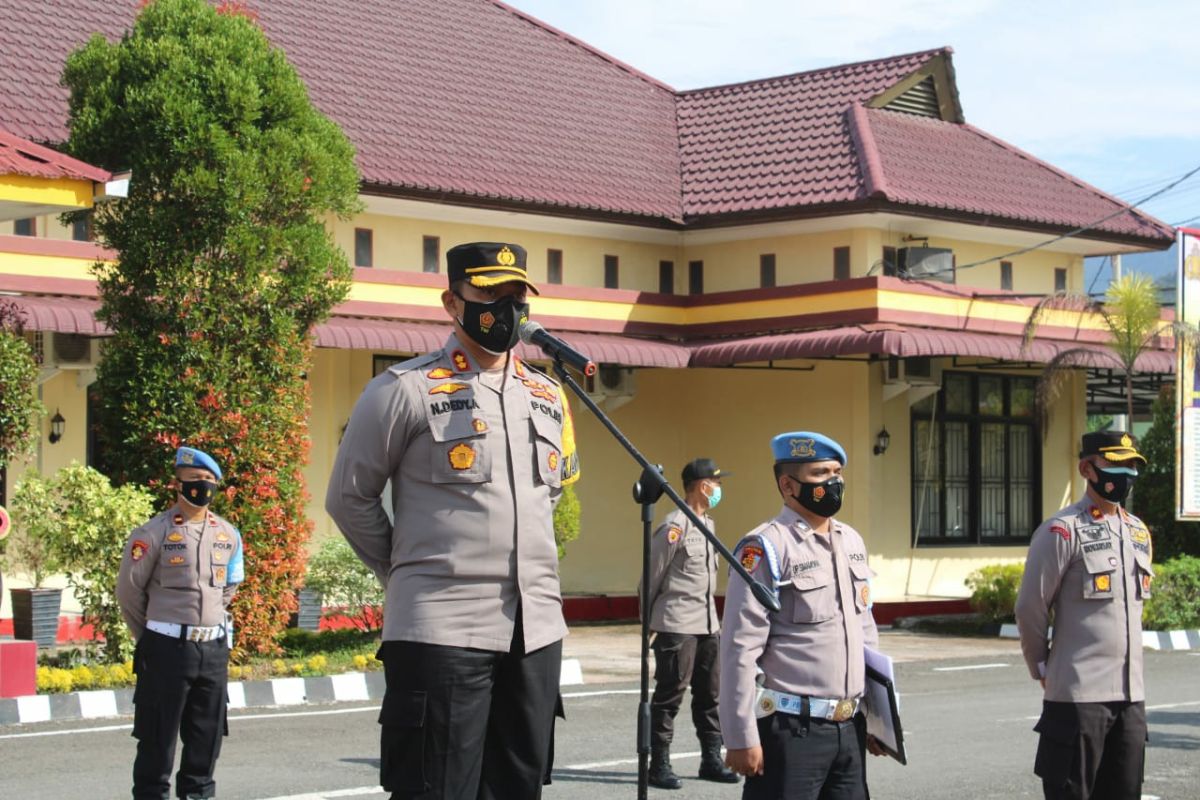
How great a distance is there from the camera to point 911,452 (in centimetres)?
2486

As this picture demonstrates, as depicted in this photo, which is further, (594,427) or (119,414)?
(594,427)

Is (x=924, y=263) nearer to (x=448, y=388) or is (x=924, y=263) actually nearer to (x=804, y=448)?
(x=804, y=448)

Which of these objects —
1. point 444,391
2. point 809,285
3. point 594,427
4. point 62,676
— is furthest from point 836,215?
point 444,391

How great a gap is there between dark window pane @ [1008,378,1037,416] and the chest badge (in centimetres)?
2216

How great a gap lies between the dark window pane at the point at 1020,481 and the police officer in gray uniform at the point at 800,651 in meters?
20.8

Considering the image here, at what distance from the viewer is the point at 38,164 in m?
14.5

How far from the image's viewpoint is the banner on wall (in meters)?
20.2

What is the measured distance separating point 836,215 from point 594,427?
15.2 ft

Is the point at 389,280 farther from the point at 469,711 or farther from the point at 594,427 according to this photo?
the point at 469,711

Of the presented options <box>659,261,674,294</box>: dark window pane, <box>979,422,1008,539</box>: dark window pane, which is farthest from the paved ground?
<box>659,261,674,294</box>: dark window pane

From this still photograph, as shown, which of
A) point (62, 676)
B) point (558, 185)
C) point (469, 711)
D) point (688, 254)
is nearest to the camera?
point (469, 711)

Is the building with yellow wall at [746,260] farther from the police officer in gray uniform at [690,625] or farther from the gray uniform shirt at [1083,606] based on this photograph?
the gray uniform shirt at [1083,606]

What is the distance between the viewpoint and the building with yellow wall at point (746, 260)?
2277 cm

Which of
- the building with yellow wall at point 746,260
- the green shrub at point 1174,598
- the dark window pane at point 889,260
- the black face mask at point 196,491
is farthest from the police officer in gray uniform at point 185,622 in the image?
the dark window pane at point 889,260
